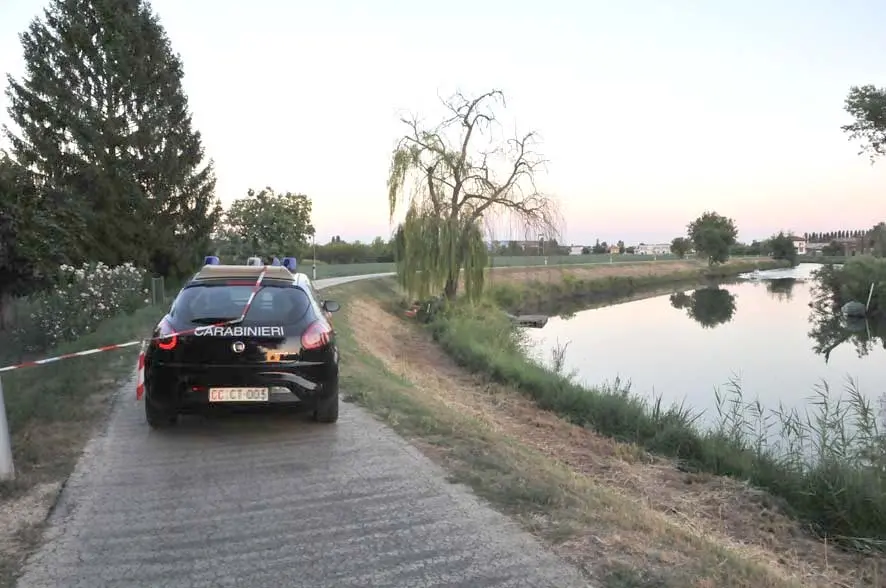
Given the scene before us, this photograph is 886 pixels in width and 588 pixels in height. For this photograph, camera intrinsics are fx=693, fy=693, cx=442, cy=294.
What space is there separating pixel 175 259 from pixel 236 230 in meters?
4.78

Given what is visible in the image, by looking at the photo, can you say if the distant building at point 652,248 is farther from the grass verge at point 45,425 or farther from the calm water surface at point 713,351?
the grass verge at point 45,425

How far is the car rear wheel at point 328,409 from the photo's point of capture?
Answer: 6480 mm

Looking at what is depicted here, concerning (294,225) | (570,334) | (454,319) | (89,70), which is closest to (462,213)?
(454,319)

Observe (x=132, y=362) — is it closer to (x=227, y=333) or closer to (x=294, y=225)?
(x=227, y=333)

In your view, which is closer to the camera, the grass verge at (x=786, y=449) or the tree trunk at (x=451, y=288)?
the grass verge at (x=786, y=449)

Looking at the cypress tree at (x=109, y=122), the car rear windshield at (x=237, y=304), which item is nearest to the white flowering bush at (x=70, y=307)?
the cypress tree at (x=109, y=122)

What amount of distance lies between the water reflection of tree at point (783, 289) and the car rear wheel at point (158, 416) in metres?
46.3

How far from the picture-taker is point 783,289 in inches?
2141

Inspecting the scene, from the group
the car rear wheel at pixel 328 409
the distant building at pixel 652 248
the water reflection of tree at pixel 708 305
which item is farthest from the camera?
the distant building at pixel 652 248

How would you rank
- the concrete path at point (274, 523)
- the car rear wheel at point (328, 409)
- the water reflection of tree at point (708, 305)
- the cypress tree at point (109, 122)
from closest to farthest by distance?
the concrete path at point (274, 523) < the car rear wheel at point (328, 409) < the cypress tree at point (109, 122) < the water reflection of tree at point (708, 305)

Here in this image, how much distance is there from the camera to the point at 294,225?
33.8 meters

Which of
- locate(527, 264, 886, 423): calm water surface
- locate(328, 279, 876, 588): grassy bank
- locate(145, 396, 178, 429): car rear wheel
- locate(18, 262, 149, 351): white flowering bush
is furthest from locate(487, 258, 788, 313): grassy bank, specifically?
locate(145, 396, 178, 429): car rear wheel

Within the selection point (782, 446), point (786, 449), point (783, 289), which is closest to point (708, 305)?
point (783, 289)

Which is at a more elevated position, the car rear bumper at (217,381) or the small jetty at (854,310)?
the car rear bumper at (217,381)
